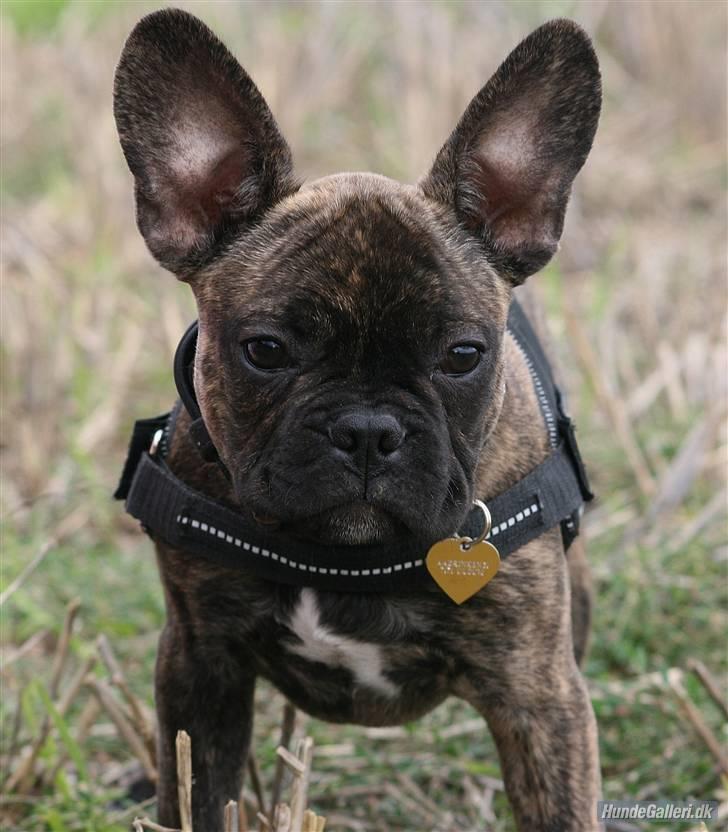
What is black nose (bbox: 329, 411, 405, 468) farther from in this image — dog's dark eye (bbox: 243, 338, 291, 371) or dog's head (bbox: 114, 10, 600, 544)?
dog's dark eye (bbox: 243, 338, 291, 371)

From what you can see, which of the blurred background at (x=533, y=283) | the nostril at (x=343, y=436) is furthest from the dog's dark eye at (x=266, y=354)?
the blurred background at (x=533, y=283)

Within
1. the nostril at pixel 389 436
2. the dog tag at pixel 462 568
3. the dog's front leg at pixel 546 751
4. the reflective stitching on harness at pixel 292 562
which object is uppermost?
the nostril at pixel 389 436

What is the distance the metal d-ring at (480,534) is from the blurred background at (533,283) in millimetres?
1050

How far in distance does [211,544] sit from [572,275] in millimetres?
6136

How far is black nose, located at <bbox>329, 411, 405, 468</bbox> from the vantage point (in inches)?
109

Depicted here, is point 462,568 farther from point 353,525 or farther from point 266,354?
point 266,354

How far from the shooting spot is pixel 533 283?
15.4 feet

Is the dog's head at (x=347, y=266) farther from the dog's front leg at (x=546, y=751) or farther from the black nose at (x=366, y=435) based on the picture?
the dog's front leg at (x=546, y=751)

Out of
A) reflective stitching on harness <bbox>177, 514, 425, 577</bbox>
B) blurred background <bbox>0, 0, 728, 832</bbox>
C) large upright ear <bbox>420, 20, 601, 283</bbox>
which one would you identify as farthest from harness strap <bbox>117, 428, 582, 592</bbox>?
blurred background <bbox>0, 0, 728, 832</bbox>

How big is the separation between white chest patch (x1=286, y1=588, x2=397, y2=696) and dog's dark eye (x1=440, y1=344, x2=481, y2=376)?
2.02ft

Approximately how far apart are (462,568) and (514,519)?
7.3 inches

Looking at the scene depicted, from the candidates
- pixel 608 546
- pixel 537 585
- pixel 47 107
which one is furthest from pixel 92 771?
pixel 47 107

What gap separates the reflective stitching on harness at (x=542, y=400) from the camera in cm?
346

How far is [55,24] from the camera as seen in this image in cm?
1040
